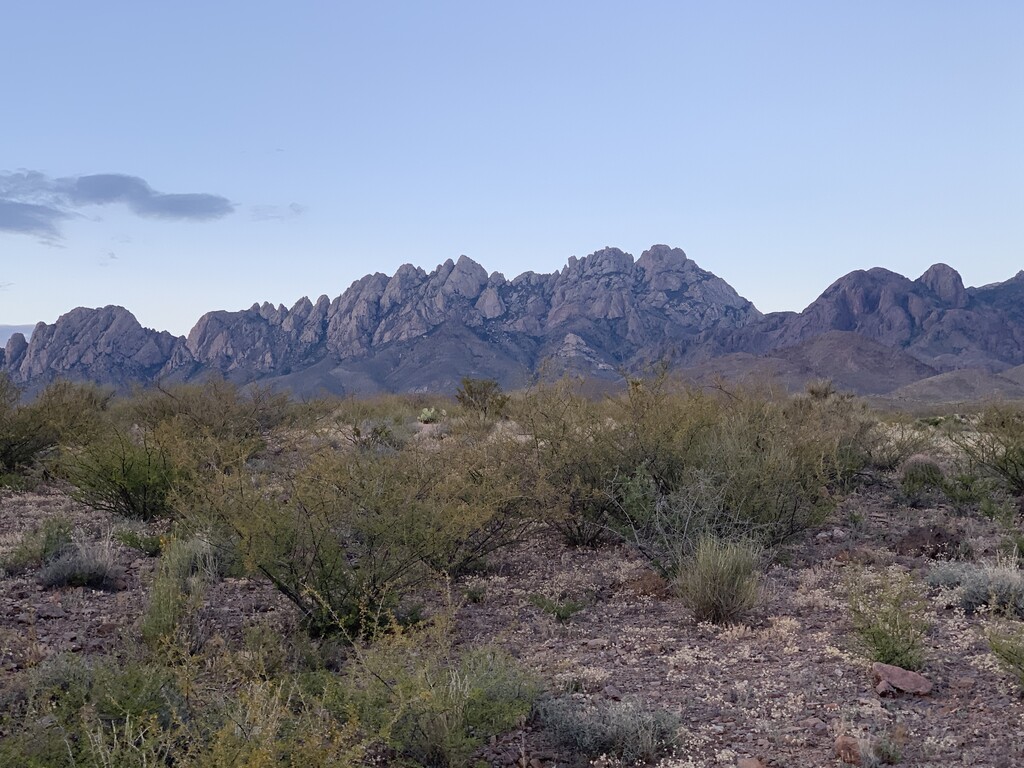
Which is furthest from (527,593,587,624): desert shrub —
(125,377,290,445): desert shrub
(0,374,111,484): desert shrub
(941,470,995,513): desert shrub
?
(125,377,290,445): desert shrub

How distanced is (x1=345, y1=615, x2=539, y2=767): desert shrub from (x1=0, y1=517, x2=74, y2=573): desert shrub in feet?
16.6

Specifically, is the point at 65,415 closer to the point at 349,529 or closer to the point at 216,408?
the point at 216,408

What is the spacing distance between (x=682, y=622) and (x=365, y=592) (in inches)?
110

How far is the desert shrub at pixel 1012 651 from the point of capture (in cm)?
530

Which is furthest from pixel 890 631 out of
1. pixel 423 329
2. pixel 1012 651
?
pixel 423 329

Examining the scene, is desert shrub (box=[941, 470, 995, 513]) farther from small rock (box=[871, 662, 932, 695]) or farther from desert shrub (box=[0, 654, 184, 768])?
desert shrub (box=[0, 654, 184, 768])

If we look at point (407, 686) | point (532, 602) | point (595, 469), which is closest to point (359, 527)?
point (532, 602)

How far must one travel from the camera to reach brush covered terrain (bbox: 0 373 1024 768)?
15.2 ft

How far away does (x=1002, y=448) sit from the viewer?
14.2 m

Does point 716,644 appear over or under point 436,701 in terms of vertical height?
under

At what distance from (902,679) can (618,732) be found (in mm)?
2112

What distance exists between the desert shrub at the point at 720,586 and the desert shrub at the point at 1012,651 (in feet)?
6.84

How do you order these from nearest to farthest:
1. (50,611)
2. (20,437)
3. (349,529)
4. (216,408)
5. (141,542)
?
(50,611)
(349,529)
(141,542)
(20,437)
(216,408)

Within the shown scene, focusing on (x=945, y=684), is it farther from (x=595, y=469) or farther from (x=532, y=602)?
(x=595, y=469)
